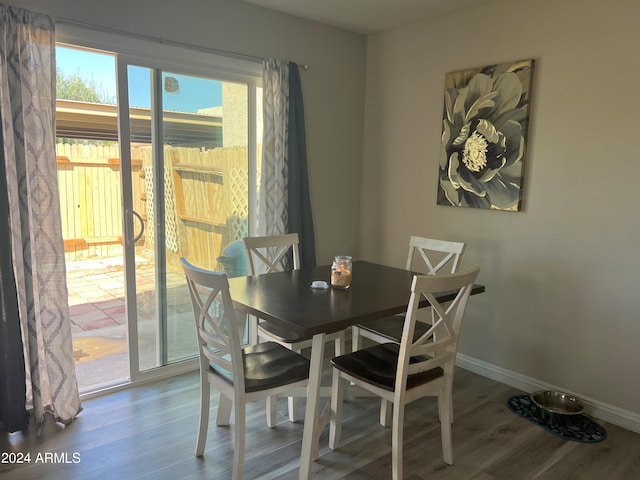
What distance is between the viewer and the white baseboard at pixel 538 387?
255cm

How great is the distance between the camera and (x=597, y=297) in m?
2.63

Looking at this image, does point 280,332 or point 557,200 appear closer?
point 280,332

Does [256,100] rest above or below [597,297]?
above

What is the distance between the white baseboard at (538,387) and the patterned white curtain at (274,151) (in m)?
1.69

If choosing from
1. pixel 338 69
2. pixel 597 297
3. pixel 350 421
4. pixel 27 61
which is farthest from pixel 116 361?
pixel 597 297

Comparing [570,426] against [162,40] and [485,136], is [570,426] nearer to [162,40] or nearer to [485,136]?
[485,136]

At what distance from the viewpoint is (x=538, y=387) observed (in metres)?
2.92

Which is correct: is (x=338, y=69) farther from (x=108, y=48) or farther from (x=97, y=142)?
(x=97, y=142)

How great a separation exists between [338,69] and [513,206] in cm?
175

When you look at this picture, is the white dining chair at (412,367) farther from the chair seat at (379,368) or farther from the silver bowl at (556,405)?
the silver bowl at (556,405)

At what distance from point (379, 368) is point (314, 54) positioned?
2.45 meters

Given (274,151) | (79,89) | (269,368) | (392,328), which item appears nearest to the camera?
(269,368)

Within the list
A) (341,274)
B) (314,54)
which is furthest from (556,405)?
(314,54)

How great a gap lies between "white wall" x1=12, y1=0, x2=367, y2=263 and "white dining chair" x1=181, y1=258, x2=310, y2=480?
1554 millimetres
